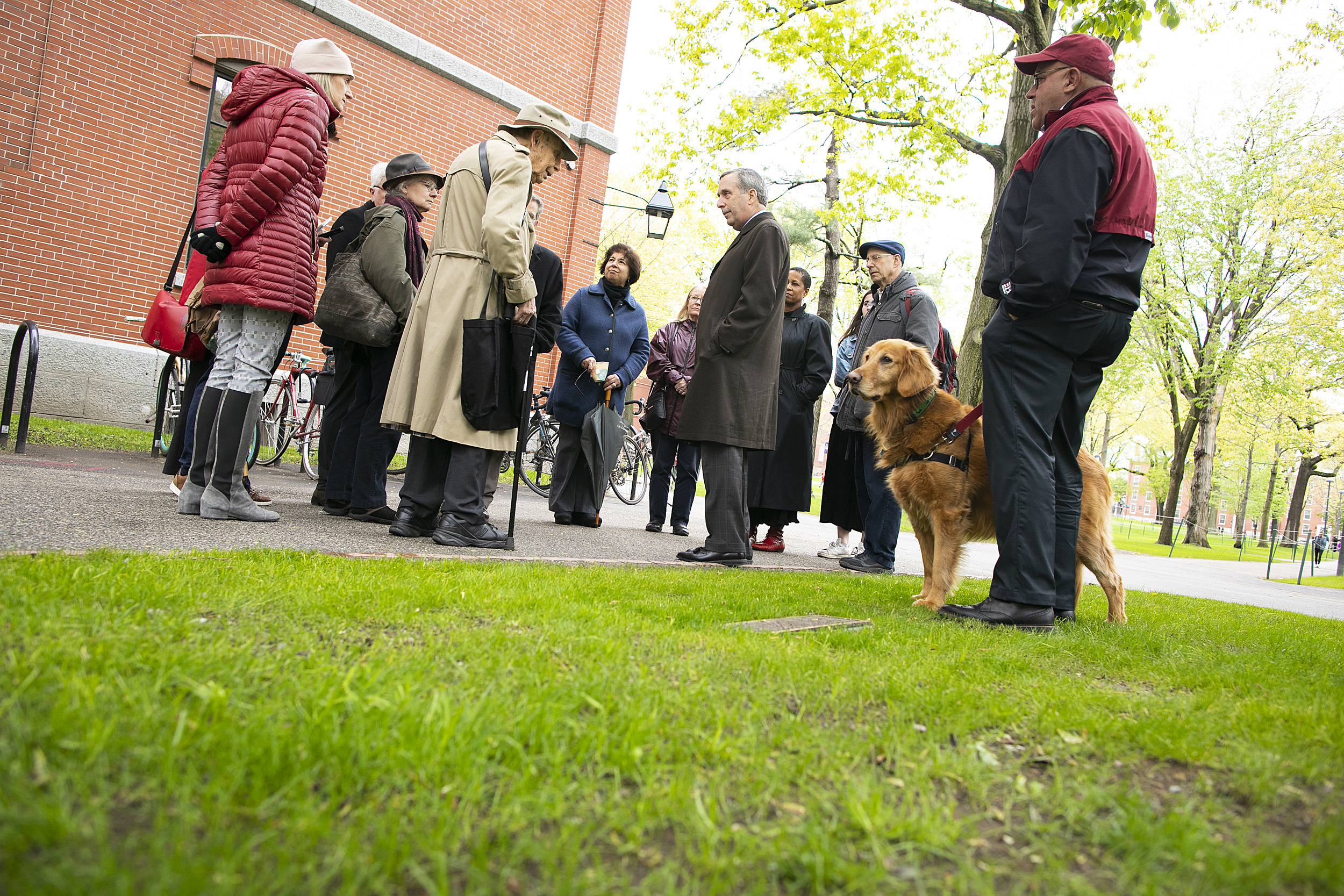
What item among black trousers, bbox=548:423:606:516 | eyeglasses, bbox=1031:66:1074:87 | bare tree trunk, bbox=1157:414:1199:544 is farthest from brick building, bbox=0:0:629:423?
bare tree trunk, bbox=1157:414:1199:544

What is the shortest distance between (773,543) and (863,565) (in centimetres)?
122

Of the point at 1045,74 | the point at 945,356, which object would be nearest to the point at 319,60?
the point at 1045,74

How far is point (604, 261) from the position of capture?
8.05 metres

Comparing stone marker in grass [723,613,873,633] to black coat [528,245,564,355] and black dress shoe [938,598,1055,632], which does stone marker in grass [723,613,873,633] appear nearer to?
black dress shoe [938,598,1055,632]

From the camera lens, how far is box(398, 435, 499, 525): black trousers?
498cm

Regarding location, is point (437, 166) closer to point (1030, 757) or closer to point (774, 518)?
point (774, 518)

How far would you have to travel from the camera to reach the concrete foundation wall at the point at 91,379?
32.3ft

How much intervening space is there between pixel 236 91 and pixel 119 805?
4.53 m

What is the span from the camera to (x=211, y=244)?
4.46 m

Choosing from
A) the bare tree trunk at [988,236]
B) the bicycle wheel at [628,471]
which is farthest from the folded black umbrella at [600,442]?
the bare tree trunk at [988,236]

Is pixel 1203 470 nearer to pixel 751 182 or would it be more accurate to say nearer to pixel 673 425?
pixel 673 425

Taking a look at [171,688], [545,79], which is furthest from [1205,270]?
[171,688]

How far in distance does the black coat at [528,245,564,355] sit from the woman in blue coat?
0.93m

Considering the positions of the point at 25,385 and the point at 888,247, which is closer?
the point at 888,247
